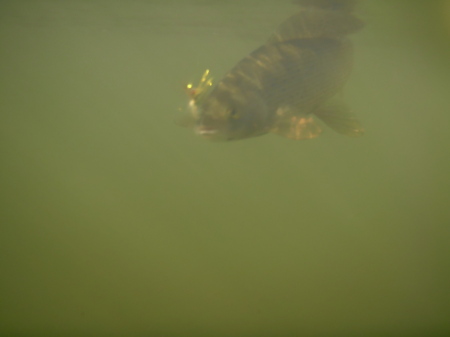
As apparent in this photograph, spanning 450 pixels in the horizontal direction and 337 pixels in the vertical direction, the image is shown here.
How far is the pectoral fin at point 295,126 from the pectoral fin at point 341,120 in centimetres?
47

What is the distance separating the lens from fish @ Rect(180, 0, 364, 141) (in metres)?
2.84

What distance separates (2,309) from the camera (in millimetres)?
7762

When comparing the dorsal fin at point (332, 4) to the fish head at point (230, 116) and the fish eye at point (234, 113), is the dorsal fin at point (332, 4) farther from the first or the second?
the fish eye at point (234, 113)

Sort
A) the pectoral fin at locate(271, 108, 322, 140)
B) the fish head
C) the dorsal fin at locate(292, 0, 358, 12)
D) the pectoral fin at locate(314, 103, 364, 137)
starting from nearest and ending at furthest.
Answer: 1. the fish head
2. the pectoral fin at locate(271, 108, 322, 140)
3. the pectoral fin at locate(314, 103, 364, 137)
4. the dorsal fin at locate(292, 0, 358, 12)

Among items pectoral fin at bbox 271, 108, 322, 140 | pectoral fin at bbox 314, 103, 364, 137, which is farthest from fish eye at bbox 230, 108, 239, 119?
pectoral fin at bbox 314, 103, 364, 137

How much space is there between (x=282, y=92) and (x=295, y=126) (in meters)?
0.36

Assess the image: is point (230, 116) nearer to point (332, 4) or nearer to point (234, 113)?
point (234, 113)

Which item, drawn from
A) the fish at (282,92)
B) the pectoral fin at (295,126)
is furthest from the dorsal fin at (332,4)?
the pectoral fin at (295,126)

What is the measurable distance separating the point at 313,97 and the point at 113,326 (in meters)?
6.79

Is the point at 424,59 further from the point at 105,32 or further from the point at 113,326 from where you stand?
the point at 113,326

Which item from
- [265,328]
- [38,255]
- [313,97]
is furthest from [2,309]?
[313,97]

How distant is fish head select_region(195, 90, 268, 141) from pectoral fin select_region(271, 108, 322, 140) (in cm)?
14

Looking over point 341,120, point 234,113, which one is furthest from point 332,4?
point 234,113

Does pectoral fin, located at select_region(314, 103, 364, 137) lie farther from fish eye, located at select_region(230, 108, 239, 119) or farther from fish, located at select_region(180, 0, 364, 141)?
fish eye, located at select_region(230, 108, 239, 119)
